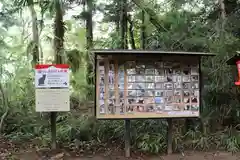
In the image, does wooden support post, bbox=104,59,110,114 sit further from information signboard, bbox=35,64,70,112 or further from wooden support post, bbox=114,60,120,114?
information signboard, bbox=35,64,70,112

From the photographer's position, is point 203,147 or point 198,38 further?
point 198,38

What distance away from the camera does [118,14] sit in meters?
9.50

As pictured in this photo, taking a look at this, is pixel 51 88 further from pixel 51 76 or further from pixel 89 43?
pixel 89 43

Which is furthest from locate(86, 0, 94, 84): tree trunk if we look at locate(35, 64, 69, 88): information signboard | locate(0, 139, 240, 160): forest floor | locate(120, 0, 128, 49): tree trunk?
locate(0, 139, 240, 160): forest floor

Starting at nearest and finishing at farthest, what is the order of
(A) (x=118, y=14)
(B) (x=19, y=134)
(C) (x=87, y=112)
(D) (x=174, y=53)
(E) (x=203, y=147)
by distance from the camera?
(D) (x=174, y=53) → (E) (x=203, y=147) → (B) (x=19, y=134) → (C) (x=87, y=112) → (A) (x=118, y=14)

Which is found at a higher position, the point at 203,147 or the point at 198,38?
the point at 198,38

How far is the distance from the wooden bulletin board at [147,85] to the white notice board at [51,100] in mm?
644

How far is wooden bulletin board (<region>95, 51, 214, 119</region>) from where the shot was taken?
5293mm

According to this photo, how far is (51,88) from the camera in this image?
543 centimetres

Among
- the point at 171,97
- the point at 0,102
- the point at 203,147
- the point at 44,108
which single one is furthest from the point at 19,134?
the point at 203,147

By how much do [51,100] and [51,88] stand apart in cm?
21

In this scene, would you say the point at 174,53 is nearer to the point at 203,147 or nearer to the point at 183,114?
the point at 183,114

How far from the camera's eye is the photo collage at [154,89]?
5.31m

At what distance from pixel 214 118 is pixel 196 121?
40 centimetres
